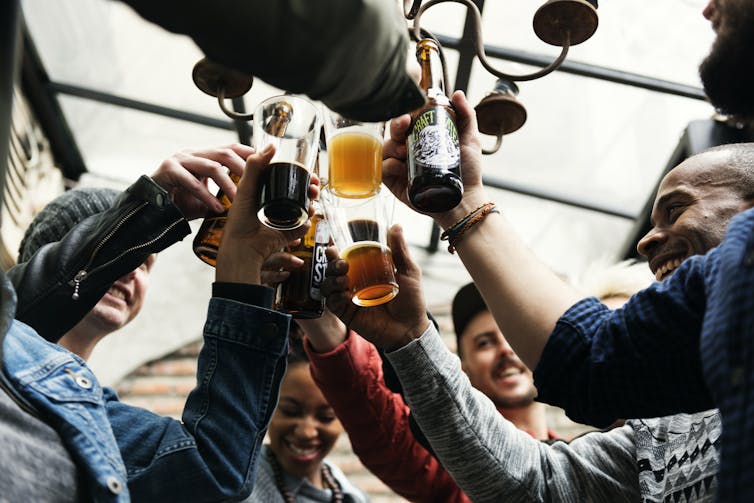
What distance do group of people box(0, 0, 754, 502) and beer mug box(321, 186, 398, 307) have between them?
0.03 metres

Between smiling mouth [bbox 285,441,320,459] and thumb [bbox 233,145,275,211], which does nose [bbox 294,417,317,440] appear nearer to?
smiling mouth [bbox 285,441,320,459]

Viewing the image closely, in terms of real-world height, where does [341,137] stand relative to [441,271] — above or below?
above

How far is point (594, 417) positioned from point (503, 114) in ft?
1.86

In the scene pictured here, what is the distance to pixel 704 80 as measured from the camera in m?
1.20

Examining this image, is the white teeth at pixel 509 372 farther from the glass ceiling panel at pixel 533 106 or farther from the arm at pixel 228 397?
the glass ceiling panel at pixel 533 106

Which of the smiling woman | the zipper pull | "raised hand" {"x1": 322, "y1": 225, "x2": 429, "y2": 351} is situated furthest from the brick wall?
the zipper pull

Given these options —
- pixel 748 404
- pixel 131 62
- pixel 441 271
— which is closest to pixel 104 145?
pixel 131 62

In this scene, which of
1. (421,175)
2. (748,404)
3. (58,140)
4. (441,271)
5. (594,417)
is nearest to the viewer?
(748,404)

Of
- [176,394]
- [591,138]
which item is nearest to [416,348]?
[591,138]

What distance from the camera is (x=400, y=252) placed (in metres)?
1.26

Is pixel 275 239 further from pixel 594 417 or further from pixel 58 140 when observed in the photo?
pixel 58 140

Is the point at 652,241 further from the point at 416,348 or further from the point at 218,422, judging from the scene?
the point at 218,422

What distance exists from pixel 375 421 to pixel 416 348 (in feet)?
1.63

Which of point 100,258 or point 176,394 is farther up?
point 100,258
